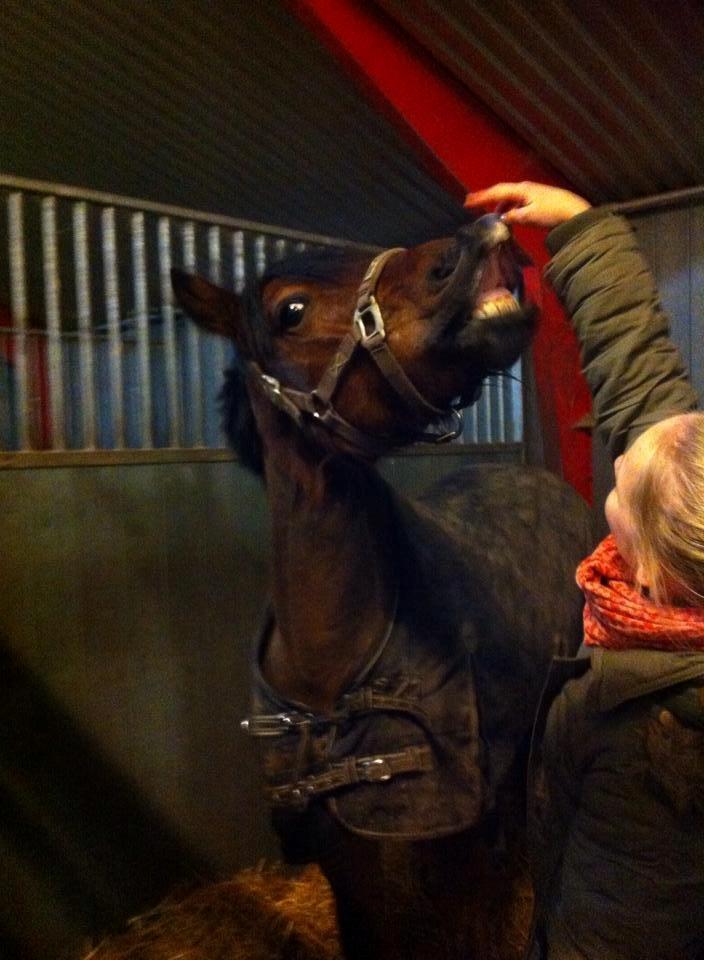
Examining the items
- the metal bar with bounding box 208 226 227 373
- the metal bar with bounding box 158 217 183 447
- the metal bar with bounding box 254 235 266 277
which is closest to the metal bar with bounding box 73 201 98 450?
the metal bar with bounding box 158 217 183 447

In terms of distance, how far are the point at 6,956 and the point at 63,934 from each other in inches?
4.9

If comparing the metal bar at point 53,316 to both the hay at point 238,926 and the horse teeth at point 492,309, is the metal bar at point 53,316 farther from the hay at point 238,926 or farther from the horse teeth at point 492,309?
the hay at point 238,926

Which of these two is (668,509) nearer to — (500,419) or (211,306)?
(211,306)

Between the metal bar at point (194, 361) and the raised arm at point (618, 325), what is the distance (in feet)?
3.95

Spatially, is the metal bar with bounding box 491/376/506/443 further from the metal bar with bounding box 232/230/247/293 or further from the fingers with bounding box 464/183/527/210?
the fingers with bounding box 464/183/527/210

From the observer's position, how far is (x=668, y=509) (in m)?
0.78

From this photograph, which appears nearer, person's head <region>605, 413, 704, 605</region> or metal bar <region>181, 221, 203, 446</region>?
→ person's head <region>605, 413, 704, 605</region>

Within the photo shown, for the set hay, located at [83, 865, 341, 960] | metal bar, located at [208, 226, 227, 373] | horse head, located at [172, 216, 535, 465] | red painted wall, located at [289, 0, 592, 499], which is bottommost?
hay, located at [83, 865, 341, 960]

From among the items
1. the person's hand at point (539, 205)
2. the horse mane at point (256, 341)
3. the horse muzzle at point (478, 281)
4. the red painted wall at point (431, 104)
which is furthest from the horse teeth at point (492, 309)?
the red painted wall at point (431, 104)

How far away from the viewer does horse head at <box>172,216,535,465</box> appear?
3.63 feet

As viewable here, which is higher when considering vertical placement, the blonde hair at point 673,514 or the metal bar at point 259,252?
the metal bar at point 259,252

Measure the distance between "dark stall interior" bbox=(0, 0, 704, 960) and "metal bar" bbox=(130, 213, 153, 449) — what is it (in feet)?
0.38

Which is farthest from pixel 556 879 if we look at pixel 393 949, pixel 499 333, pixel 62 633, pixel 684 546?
pixel 62 633

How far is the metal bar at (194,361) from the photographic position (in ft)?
6.57
